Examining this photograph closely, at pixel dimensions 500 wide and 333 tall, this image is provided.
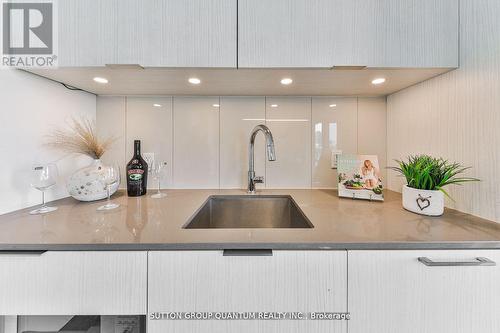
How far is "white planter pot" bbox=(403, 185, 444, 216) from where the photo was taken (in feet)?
2.70

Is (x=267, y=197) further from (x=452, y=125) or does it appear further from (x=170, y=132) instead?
(x=452, y=125)

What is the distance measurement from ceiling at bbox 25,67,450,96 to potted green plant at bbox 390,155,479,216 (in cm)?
40

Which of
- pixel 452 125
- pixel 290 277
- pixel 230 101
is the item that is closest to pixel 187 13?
pixel 230 101

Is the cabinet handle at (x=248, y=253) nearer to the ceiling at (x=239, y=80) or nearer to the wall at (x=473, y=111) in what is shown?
the ceiling at (x=239, y=80)

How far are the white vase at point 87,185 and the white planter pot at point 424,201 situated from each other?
1356mm

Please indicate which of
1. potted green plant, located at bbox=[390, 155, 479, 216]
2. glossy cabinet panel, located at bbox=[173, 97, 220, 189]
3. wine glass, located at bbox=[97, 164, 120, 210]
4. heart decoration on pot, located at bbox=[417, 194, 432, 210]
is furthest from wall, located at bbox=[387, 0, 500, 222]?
wine glass, located at bbox=[97, 164, 120, 210]

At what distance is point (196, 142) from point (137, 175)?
→ 0.37m

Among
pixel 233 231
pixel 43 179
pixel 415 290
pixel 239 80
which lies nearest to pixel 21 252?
pixel 43 179

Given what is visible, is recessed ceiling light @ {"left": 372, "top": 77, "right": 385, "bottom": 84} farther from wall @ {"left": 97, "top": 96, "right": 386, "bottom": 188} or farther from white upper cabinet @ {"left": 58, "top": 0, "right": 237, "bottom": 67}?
white upper cabinet @ {"left": 58, "top": 0, "right": 237, "bottom": 67}

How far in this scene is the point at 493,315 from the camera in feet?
1.98

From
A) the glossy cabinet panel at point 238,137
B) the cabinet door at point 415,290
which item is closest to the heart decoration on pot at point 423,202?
the cabinet door at point 415,290

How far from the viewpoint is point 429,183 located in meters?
0.86

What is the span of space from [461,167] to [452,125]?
0.58 ft

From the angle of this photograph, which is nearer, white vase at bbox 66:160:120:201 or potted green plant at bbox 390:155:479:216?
Answer: potted green plant at bbox 390:155:479:216
